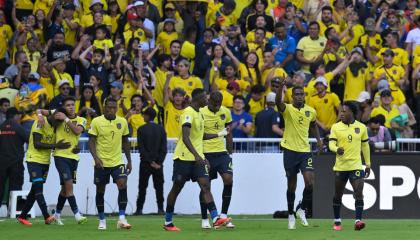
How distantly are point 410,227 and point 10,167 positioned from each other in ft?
27.1

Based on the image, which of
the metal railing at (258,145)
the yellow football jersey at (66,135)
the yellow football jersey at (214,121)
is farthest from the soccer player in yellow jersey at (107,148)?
the metal railing at (258,145)

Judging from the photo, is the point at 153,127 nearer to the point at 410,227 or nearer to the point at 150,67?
the point at 150,67

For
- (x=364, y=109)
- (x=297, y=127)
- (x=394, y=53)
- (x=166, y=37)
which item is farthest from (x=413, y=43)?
(x=297, y=127)

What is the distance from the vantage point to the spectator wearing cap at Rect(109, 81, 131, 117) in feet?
86.1

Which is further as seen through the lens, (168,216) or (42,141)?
(42,141)

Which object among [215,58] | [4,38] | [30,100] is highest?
[4,38]

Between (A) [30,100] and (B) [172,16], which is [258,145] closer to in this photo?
(A) [30,100]

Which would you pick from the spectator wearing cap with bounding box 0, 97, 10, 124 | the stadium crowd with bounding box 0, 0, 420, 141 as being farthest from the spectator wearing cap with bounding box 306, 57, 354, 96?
the spectator wearing cap with bounding box 0, 97, 10, 124

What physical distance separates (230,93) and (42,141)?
5.96 metres

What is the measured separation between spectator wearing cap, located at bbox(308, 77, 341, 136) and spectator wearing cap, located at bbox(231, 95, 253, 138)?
151cm

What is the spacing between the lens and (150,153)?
25.2 metres

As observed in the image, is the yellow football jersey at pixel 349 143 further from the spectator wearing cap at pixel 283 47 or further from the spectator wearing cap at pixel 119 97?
the spectator wearing cap at pixel 283 47

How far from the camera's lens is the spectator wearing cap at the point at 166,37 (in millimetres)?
28562

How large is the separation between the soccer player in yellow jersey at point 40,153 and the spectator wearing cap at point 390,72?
8.87 m
